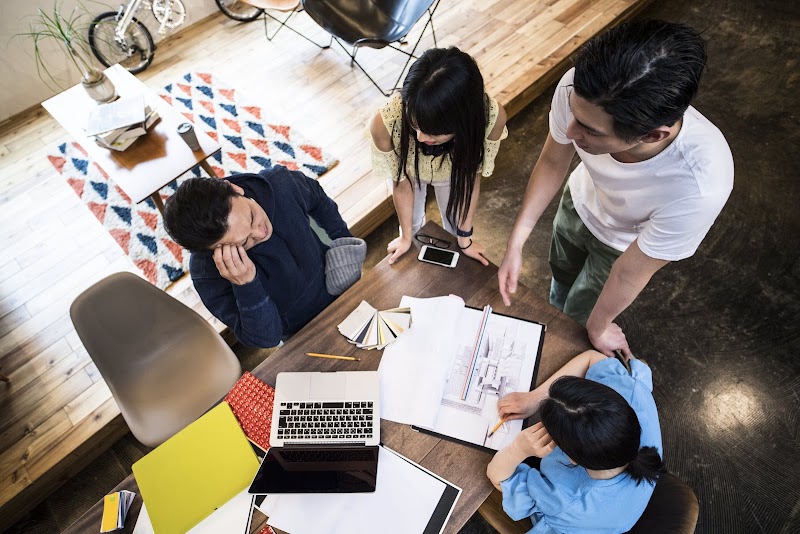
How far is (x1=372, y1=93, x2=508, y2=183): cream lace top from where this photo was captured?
164 centimetres

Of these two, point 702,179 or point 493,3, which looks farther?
point 493,3

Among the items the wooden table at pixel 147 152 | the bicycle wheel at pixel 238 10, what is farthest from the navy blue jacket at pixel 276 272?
the bicycle wheel at pixel 238 10

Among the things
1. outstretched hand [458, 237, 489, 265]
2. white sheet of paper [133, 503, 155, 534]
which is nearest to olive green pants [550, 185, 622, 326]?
outstretched hand [458, 237, 489, 265]

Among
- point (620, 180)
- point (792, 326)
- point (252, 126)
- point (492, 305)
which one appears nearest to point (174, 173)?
point (252, 126)

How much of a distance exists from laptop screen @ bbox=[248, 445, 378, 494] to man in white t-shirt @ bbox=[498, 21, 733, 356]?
66cm

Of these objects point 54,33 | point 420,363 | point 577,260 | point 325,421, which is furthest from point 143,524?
point 54,33

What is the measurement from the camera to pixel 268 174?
1.70 m

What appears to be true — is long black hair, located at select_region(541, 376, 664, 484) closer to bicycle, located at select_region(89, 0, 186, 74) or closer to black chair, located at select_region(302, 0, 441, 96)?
black chair, located at select_region(302, 0, 441, 96)

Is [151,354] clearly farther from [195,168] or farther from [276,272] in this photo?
[195,168]

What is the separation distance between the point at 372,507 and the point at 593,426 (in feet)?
1.96

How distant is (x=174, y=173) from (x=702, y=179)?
2.48m

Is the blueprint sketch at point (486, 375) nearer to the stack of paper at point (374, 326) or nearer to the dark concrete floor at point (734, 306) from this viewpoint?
the stack of paper at point (374, 326)

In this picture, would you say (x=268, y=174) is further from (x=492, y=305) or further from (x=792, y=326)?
(x=792, y=326)

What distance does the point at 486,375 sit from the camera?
1462mm
